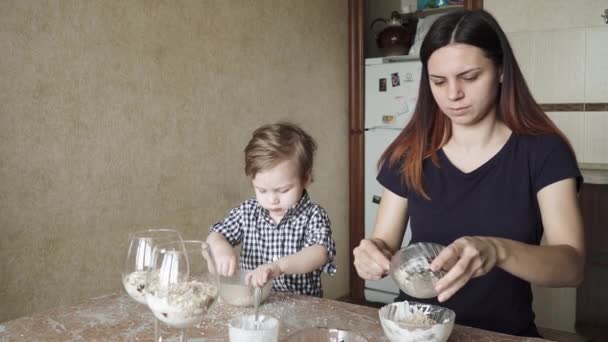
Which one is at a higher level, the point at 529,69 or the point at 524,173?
the point at 529,69

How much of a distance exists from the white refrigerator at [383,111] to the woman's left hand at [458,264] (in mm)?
2617

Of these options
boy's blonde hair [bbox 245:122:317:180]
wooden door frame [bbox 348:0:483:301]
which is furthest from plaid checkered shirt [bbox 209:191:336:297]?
wooden door frame [bbox 348:0:483:301]

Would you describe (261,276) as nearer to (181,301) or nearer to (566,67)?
(181,301)

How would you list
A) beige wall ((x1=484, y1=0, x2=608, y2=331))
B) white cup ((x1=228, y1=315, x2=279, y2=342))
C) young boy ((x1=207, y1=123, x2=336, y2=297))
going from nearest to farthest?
white cup ((x1=228, y1=315, x2=279, y2=342)) → young boy ((x1=207, y1=123, x2=336, y2=297)) → beige wall ((x1=484, y1=0, x2=608, y2=331))

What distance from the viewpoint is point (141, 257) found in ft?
3.20

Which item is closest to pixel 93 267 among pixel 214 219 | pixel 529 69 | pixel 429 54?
pixel 214 219

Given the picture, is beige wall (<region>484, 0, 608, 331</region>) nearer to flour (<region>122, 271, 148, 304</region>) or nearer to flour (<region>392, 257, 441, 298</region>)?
flour (<region>392, 257, 441, 298</region>)

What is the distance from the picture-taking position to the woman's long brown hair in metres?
1.36

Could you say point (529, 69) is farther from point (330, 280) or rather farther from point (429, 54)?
point (429, 54)

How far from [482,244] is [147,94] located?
1.90m

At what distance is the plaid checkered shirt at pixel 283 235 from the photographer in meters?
1.69

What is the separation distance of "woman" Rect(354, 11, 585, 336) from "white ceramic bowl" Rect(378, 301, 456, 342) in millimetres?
93

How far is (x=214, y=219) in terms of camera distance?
9.82 feet

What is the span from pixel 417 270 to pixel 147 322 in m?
0.58
